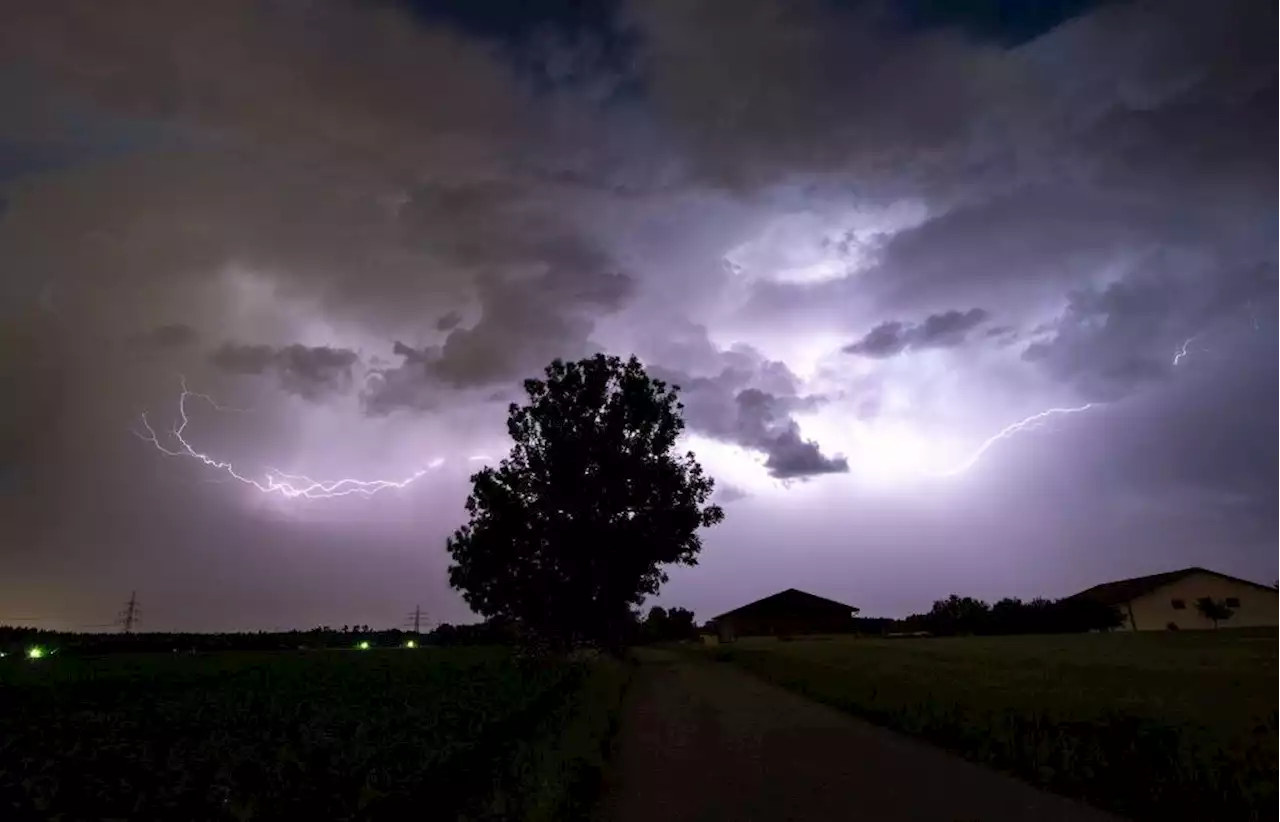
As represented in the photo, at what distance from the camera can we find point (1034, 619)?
2596 inches

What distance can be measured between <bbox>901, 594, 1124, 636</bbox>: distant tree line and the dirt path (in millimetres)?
55413

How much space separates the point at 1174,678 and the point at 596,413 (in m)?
35.1

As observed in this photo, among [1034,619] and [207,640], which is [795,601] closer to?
[1034,619]

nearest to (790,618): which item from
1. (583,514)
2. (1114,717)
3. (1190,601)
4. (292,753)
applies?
(1190,601)

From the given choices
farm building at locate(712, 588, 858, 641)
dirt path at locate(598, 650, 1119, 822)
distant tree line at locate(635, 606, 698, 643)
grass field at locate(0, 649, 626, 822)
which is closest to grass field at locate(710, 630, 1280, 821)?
dirt path at locate(598, 650, 1119, 822)

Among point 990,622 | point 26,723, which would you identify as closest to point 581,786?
point 26,723

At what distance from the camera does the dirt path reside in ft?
31.4

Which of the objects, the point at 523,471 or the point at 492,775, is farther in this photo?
the point at 523,471

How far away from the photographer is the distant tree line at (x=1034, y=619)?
64625 mm

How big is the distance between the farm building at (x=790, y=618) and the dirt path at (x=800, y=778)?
269 feet

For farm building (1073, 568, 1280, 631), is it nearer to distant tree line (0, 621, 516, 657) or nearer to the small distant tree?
the small distant tree

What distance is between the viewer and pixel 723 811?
386 inches

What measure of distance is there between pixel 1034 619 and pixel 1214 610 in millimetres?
13308

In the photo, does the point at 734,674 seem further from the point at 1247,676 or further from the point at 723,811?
the point at 723,811
